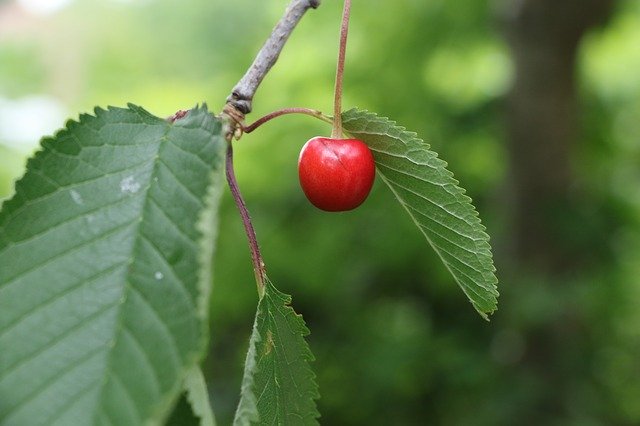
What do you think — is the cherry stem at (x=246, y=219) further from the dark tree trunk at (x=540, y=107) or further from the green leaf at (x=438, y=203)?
the dark tree trunk at (x=540, y=107)

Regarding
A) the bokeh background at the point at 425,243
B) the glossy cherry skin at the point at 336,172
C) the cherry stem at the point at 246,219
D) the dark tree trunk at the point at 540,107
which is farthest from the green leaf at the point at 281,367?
the dark tree trunk at the point at 540,107

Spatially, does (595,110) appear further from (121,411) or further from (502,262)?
(121,411)

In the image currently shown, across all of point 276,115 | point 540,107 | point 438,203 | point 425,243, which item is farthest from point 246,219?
point 540,107

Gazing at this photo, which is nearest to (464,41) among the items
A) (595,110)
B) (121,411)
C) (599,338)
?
(595,110)

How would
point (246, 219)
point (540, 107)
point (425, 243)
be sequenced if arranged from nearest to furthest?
point (246, 219) → point (425, 243) → point (540, 107)

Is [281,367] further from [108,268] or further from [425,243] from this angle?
[425,243]

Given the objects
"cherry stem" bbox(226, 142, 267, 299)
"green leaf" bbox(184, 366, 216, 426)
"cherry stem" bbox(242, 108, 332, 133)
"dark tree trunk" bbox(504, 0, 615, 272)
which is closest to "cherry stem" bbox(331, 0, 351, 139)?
"cherry stem" bbox(242, 108, 332, 133)
